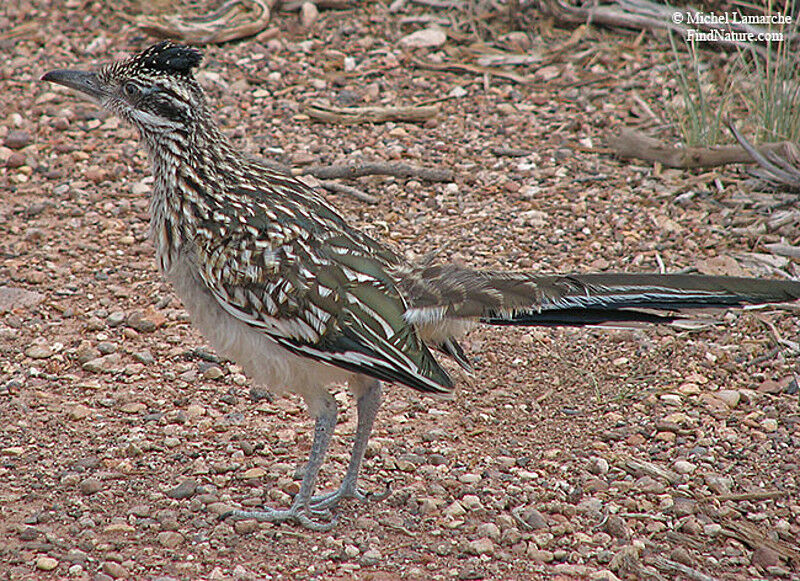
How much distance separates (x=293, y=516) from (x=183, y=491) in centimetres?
63

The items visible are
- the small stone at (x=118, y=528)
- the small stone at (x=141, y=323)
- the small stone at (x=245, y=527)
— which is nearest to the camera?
the small stone at (x=118, y=528)

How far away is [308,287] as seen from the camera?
4.80 metres

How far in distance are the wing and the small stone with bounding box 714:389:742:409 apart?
211 cm

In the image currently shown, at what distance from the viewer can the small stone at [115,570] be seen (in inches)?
176

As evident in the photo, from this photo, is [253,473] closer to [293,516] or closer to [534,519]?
[293,516]

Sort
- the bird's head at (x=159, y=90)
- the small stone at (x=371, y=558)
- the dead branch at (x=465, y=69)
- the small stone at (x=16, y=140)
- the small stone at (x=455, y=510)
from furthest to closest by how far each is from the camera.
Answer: the dead branch at (x=465, y=69) < the small stone at (x=16, y=140) < the bird's head at (x=159, y=90) < the small stone at (x=455, y=510) < the small stone at (x=371, y=558)

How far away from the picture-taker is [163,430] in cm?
573

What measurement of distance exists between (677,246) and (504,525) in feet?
10.2

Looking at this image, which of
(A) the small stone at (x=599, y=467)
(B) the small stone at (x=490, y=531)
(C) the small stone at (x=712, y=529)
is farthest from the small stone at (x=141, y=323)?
(C) the small stone at (x=712, y=529)

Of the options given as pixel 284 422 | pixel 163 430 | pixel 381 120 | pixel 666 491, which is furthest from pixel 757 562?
pixel 381 120

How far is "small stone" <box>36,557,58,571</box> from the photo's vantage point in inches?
177

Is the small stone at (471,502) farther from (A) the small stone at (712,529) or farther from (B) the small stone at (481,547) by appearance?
(A) the small stone at (712,529)

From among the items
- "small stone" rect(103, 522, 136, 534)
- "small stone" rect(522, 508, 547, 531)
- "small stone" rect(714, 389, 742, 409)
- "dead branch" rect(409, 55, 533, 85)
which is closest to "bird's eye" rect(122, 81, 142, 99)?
"small stone" rect(103, 522, 136, 534)

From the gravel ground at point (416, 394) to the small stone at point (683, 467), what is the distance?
11 millimetres
